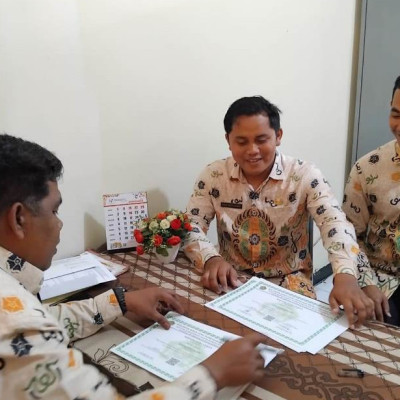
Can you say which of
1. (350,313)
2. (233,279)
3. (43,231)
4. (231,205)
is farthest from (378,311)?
(43,231)

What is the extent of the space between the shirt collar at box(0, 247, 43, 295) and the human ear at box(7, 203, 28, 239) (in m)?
0.04

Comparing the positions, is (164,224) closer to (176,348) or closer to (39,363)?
(176,348)

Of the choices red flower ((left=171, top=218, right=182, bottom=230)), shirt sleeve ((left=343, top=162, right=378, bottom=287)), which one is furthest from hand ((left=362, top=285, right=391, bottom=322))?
red flower ((left=171, top=218, right=182, bottom=230))

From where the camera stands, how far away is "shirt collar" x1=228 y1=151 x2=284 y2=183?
5.24 ft

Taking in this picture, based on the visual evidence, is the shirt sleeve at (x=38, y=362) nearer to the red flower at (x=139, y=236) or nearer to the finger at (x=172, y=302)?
the finger at (x=172, y=302)

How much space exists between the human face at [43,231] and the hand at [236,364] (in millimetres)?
391

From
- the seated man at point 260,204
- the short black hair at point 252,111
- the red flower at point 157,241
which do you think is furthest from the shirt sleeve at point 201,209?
the short black hair at point 252,111

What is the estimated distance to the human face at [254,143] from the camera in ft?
5.06

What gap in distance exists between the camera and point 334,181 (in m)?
2.90

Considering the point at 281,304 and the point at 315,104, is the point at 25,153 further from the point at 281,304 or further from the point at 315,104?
the point at 315,104

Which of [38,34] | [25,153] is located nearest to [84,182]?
[38,34]

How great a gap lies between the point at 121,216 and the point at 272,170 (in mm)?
611

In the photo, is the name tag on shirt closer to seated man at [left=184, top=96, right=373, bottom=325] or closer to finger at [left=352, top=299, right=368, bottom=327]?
seated man at [left=184, top=96, right=373, bottom=325]

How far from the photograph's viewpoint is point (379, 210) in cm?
159
